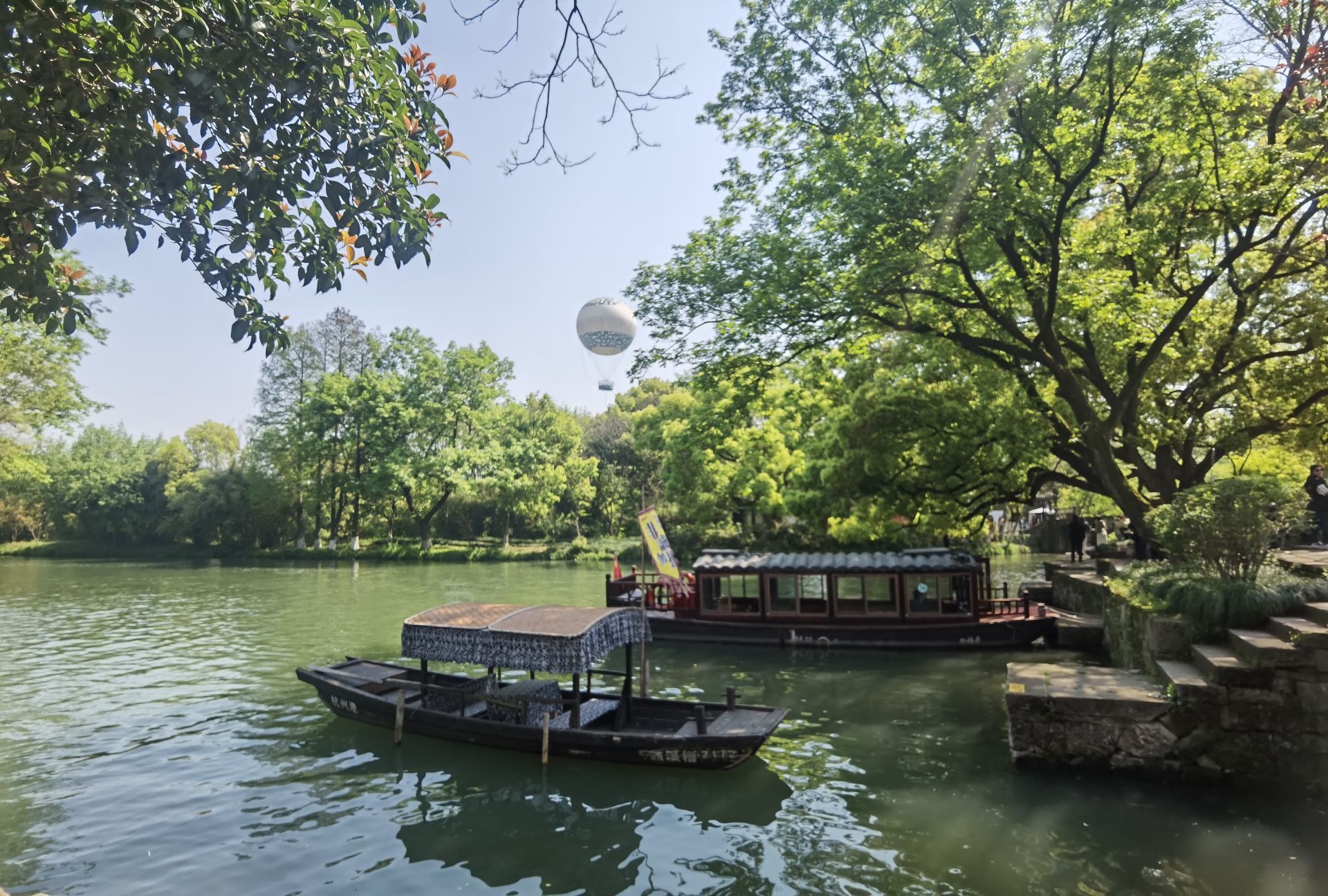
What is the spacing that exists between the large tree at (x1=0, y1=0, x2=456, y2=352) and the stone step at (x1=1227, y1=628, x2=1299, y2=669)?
10543 millimetres

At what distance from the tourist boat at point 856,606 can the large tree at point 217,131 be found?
1418 cm

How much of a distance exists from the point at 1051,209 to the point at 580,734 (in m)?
12.5

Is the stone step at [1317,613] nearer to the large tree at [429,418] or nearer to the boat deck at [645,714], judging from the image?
the boat deck at [645,714]

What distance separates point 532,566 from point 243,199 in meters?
38.8

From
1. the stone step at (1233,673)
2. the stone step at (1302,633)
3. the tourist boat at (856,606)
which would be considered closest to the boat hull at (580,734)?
the stone step at (1233,673)

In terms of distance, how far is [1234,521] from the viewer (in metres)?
10.9

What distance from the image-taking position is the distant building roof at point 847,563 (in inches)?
739

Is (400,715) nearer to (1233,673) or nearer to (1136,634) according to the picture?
(1233,673)

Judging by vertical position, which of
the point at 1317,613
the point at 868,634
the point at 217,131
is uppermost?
the point at 217,131

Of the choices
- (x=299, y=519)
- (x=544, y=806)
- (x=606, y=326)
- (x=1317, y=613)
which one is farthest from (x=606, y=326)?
(x=299, y=519)

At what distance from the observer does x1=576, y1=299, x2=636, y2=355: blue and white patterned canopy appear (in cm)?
2123

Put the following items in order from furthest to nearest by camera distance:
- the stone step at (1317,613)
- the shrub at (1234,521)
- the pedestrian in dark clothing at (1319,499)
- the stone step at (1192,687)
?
1. the pedestrian in dark clothing at (1319,499)
2. the shrub at (1234,521)
3. the stone step at (1317,613)
4. the stone step at (1192,687)

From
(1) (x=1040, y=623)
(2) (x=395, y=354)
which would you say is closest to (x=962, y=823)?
(1) (x=1040, y=623)

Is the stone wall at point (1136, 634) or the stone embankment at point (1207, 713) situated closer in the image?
the stone embankment at point (1207, 713)
